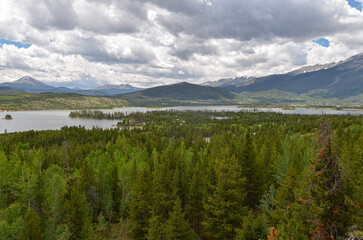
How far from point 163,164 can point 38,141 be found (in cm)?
11818

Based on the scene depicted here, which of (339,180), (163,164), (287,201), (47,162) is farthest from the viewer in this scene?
(47,162)

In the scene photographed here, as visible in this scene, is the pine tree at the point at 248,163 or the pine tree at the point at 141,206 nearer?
the pine tree at the point at 141,206

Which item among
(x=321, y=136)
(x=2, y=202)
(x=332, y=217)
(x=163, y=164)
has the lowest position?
(x=2, y=202)

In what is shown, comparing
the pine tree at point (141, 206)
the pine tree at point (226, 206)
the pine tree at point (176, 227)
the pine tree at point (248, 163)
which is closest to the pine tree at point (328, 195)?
the pine tree at point (226, 206)

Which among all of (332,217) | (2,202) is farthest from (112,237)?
(332,217)

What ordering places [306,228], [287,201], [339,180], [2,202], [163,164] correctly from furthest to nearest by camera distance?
1. [2,202]
2. [163,164]
3. [287,201]
4. [306,228]
5. [339,180]

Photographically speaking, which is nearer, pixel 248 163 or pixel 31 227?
pixel 31 227

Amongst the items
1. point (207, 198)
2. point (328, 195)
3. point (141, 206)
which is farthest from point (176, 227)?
point (328, 195)

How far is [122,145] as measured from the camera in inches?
3942

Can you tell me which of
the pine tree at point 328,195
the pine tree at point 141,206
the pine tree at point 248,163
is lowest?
the pine tree at point 141,206

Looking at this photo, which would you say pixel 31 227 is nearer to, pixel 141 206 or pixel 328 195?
pixel 141 206

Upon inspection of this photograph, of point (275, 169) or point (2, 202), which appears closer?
point (2, 202)

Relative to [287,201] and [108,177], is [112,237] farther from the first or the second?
[287,201]

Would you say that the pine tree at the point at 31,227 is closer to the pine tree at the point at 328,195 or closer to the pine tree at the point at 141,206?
the pine tree at the point at 141,206
